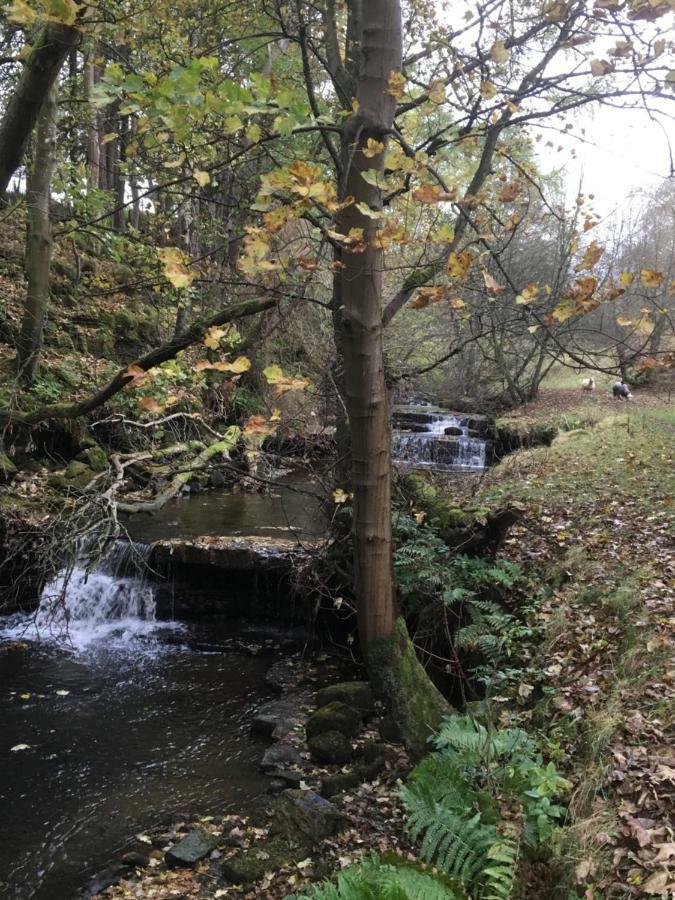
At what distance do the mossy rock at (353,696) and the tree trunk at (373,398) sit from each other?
2.74 feet

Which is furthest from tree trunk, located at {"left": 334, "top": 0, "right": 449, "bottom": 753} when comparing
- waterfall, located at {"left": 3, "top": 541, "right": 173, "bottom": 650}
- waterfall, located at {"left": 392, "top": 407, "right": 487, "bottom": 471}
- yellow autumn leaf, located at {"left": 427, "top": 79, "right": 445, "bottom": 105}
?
waterfall, located at {"left": 392, "top": 407, "right": 487, "bottom": 471}

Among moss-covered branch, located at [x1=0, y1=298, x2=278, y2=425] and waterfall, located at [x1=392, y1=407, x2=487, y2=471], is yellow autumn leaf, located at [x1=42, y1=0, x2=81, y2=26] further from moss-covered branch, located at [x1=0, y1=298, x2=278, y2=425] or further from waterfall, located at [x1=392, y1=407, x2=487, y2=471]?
waterfall, located at [x1=392, y1=407, x2=487, y2=471]

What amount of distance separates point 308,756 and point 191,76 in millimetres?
5041

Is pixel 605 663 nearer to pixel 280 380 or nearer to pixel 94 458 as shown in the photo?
pixel 280 380

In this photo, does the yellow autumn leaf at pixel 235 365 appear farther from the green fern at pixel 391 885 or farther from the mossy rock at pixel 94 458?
the mossy rock at pixel 94 458

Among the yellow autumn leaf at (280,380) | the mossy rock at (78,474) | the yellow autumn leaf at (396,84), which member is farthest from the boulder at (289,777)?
the mossy rock at (78,474)

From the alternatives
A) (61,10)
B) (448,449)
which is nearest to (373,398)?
(61,10)

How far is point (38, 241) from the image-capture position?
982 cm

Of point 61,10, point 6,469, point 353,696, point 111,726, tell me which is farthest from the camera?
point 6,469

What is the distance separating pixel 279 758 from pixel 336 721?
1.90ft

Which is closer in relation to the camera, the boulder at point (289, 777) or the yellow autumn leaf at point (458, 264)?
the yellow autumn leaf at point (458, 264)

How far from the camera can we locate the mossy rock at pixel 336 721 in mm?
5555

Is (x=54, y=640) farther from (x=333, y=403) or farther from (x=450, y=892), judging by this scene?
(x=450, y=892)

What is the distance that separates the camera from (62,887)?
408 cm
